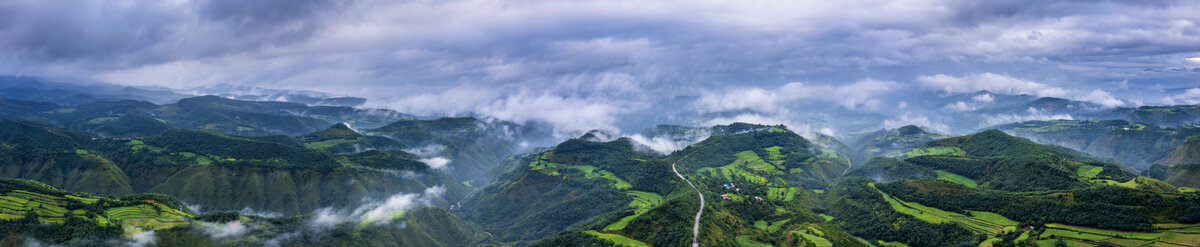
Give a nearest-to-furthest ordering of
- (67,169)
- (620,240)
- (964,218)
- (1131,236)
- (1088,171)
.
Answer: (1131,236)
(620,240)
(964,218)
(1088,171)
(67,169)

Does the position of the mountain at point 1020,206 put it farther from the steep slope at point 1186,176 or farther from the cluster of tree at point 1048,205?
the steep slope at point 1186,176

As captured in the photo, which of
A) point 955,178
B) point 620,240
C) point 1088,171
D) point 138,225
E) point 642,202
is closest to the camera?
point 138,225

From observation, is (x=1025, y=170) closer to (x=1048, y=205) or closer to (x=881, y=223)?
(x=1048, y=205)

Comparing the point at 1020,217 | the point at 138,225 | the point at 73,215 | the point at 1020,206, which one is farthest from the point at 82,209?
the point at 1020,206

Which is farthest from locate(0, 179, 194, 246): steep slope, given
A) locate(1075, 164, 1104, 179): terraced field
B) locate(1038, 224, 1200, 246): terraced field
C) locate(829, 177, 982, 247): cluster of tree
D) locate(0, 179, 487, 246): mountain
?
locate(1075, 164, 1104, 179): terraced field

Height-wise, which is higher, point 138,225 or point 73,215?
point 73,215

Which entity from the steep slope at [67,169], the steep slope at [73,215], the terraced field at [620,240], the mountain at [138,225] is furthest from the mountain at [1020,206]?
the steep slope at [67,169]


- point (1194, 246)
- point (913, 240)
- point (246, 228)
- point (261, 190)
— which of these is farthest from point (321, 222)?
point (1194, 246)

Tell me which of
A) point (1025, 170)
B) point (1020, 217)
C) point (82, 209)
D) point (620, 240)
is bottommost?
point (620, 240)

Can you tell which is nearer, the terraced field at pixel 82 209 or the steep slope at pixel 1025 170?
the terraced field at pixel 82 209

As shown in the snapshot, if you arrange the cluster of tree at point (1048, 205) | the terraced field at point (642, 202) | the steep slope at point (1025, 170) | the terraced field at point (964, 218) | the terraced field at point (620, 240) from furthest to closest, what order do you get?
the terraced field at point (642, 202) → the steep slope at point (1025, 170) → the terraced field at point (620, 240) → the terraced field at point (964, 218) → the cluster of tree at point (1048, 205)

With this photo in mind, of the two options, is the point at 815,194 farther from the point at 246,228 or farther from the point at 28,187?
the point at 28,187
